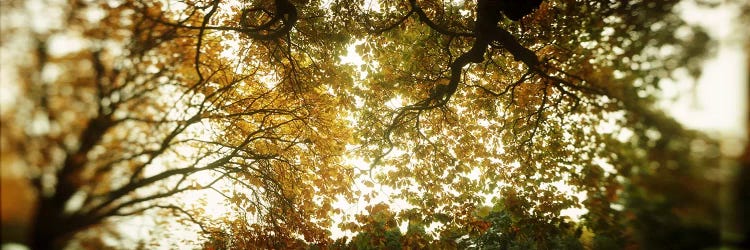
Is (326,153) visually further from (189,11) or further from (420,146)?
(189,11)

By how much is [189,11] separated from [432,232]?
794 centimetres

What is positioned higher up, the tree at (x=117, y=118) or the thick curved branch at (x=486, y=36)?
the thick curved branch at (x=486, y=36)

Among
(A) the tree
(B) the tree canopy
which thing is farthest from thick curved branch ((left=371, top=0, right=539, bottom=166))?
(A) the tree

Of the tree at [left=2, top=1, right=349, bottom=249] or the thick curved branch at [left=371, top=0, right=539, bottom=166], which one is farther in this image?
the thick curved branch at [left=371, top=0, right=539, bottom=166]

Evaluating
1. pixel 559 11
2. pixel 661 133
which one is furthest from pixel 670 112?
pixel 559 11

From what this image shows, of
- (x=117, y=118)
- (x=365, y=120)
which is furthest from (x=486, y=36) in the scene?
(x=117, y=118)

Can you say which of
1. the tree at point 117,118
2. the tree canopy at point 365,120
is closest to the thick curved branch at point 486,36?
the tree canopy at point 365,120

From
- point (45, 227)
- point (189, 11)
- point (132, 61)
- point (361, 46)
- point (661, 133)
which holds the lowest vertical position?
point (45, 227)

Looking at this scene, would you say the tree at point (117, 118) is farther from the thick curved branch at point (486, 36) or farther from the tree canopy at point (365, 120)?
the thick curved branch at point (486, 36)

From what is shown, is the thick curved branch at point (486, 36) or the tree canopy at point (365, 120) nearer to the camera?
the tree canopy at point (365, 120)

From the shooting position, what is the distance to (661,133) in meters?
2.95

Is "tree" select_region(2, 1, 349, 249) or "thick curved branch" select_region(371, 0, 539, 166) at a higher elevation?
"thick curved branch" select_region(371, 0, 539, 166)

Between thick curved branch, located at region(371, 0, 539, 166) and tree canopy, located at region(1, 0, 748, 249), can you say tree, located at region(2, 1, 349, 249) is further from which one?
thick curved branch, located at region(371, 0, 539, 166)

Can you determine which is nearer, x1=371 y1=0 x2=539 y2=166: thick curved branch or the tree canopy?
the tree canopy
